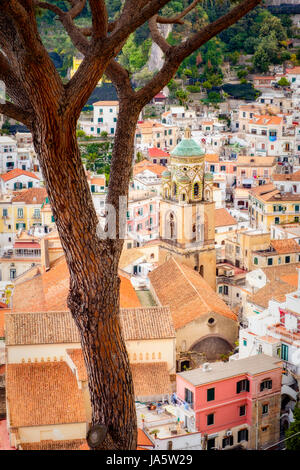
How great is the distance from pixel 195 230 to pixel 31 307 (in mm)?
5801

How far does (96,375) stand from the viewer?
5.70 metres

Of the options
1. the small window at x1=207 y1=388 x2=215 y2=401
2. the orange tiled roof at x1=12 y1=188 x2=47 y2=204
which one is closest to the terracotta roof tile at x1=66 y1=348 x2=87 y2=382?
the small window at x1=207 y1=388 x2=215 y2=401

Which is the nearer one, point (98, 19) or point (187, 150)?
point (98, 19)

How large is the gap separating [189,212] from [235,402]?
8644 mm

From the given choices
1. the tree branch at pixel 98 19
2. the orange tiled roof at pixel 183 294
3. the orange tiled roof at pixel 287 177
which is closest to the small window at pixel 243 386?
the orange tiled roof at pixel 183 294

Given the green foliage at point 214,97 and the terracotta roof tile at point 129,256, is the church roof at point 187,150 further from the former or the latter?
the green foliage at point 214,97

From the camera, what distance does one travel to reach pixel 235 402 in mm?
16156

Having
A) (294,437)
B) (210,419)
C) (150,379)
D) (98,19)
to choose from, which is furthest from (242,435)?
(98,19)

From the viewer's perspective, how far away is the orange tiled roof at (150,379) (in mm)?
16625

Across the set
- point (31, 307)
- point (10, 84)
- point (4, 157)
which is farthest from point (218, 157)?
point (10, 84)

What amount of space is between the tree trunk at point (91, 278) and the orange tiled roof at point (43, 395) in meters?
9.91

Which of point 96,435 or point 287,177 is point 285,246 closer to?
point 287,177

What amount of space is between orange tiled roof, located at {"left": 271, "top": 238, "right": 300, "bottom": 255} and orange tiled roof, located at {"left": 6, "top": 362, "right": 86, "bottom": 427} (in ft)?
43.1

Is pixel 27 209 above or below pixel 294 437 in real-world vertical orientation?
above
